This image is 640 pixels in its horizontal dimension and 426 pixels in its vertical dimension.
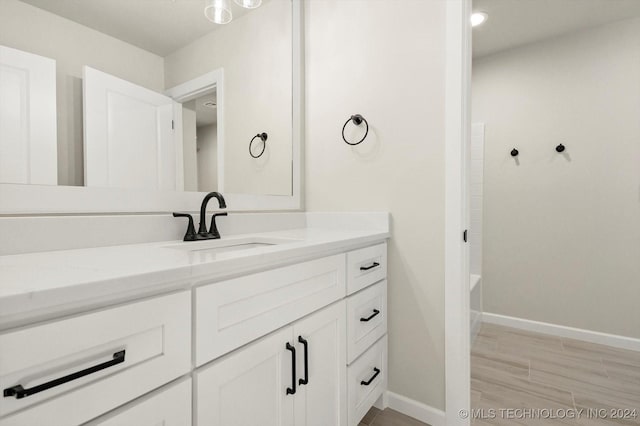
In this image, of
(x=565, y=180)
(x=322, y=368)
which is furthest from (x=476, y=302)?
(x=322, y=368)

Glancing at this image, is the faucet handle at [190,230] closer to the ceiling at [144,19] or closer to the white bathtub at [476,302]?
the ceiling at [144,19]

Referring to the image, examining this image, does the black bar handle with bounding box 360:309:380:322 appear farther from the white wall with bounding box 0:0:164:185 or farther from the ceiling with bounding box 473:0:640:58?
the ceiling with bounding box 473:0:640:58

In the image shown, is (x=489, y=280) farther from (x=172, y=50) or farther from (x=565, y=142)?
(x=172, y=50)

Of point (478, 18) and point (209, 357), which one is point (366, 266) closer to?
point (209, 357)

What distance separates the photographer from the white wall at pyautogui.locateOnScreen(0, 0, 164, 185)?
86cm

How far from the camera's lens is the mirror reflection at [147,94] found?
877 mm

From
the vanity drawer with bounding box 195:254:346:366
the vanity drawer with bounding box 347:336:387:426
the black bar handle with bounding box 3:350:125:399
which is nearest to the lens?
the black bar handle with bounding box 3:350:125:399

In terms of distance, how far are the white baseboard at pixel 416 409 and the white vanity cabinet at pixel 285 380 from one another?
0.47 m

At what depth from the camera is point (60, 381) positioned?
474 millimetres

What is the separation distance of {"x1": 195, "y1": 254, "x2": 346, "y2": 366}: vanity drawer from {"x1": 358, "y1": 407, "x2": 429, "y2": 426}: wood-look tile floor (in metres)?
0.75

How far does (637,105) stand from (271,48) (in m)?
2.55

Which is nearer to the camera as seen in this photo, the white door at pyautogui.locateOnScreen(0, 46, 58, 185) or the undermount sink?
the white door at pyautogui.locateOnScreen(0, 46, 58, 185)

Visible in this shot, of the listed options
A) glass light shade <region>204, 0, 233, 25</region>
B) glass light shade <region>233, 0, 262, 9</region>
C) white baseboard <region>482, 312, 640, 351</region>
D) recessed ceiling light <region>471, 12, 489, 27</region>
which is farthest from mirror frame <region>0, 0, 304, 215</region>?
white baseboard <region>482, 312, 640, 351</region>

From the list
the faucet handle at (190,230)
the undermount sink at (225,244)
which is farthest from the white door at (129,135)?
the undermount sink at (225,244)
